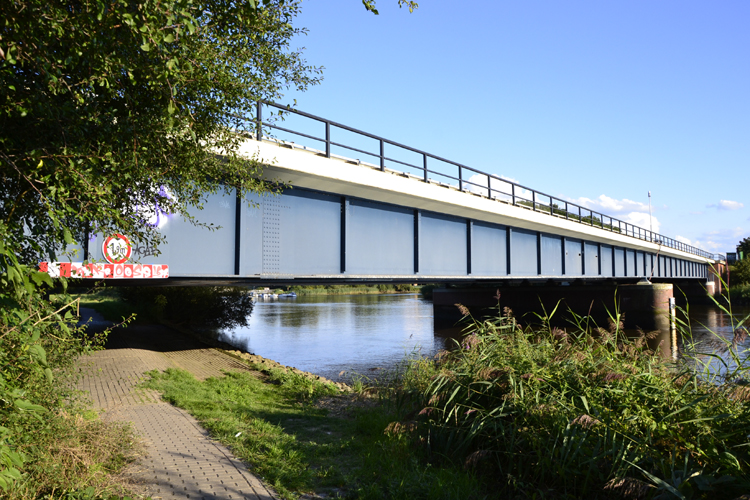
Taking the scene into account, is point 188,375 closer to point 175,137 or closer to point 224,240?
point 224,240

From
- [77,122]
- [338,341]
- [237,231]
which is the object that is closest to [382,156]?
[237,231]

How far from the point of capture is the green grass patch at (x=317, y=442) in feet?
17.3

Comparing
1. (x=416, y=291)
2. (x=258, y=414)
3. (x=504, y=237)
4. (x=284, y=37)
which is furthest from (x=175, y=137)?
(x=416, y=291)

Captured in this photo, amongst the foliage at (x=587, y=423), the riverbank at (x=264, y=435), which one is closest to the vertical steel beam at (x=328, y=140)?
the riverbank at (x=264, y=435)

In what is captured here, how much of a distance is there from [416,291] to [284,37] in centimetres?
9217

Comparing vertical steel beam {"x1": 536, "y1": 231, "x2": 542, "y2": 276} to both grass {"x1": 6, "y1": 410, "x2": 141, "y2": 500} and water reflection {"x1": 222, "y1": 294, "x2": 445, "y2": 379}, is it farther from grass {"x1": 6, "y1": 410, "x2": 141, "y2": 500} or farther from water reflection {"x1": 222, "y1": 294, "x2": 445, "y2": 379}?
grass {"x1": 6, "y1": 410, "x2": 141, "y2": 500}

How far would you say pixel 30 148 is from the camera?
186 inches

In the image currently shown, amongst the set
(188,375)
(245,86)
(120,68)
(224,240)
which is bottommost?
(188,375)

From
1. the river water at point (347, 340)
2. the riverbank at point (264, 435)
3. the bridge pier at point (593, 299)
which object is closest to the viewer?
the riverbank at point (264, 435)

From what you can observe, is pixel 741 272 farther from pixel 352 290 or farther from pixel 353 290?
pixel 352 290

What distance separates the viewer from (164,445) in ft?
21.1

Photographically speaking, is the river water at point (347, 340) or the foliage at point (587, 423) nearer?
the foliage at point (587, 423)

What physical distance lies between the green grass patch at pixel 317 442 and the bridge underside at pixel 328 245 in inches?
119

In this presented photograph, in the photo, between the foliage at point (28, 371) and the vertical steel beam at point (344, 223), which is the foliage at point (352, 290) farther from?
the foliage at point (28, 371)
